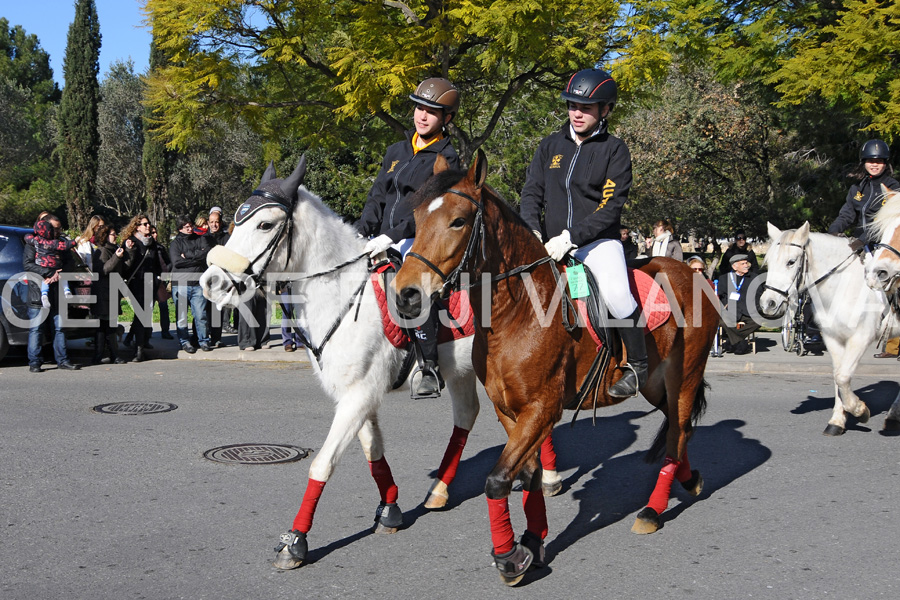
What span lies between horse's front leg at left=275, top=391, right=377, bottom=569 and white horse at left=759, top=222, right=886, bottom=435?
4995mm

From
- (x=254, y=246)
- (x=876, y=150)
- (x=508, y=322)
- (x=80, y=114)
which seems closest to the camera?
(x=508, y=322)

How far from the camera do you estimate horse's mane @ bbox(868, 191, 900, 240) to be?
689 cm

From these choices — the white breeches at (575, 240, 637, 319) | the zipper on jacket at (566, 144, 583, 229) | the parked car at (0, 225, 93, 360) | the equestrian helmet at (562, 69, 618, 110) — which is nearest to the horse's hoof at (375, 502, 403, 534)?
the white breeches at (575, 240, 637, 319)

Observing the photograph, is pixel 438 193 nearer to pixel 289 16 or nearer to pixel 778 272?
pixel 778 272

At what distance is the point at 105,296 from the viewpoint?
39.4ft

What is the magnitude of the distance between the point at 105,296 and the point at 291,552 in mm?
8959

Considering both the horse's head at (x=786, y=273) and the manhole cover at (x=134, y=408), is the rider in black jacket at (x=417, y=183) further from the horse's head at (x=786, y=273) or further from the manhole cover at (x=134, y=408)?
the horse's head at (x=786, y=273)

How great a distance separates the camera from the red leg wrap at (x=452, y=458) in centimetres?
548

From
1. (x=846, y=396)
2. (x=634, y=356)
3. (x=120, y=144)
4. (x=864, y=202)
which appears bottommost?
(x=846, y=396)

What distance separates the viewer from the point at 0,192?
168 ft

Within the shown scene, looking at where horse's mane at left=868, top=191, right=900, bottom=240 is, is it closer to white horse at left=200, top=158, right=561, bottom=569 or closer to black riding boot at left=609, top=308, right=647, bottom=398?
black riding boot at left=609, top=308, right=647, bottom=398

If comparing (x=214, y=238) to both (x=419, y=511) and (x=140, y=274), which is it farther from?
(x=419, y=511)

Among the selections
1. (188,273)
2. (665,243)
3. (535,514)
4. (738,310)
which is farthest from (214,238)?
(535,514)

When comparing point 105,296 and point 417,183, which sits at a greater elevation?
point 417,183
